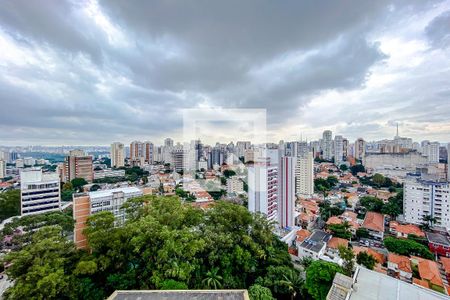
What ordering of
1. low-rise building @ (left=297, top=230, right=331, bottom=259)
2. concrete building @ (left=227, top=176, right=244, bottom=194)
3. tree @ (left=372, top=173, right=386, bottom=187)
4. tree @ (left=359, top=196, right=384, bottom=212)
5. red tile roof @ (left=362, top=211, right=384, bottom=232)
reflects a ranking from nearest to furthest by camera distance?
low-rise building @ (left=297, top=230, right=331, bottom=259) → red tile roof @ (left=362, top=211, right=384, bottom=232) → tree @ (left=359, top=196, right=384, bottom=212) → concrete building @ (left=227, top=176, right=244, bottom=194) → tree @ (left=372, top=173, right=386, bottom=187)

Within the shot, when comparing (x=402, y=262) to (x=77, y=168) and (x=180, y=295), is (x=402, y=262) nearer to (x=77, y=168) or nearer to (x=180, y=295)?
(x=180, y=295)

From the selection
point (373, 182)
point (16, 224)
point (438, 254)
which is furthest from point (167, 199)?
point (373, 182)

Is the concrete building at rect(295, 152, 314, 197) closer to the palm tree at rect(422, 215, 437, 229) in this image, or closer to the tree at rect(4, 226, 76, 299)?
the palm tree at rect(422, 215, 437, 229)

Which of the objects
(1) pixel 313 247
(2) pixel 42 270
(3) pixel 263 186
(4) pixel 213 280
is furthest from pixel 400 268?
(2) pixel 42 270

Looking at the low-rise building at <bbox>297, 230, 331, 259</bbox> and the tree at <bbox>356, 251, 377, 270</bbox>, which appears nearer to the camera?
the tree at <bbox>356, 251, 377, 270</bbox>

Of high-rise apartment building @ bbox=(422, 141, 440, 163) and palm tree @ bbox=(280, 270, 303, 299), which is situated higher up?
high-rise apartment building @ bbox=(422, 141, 440, 163)

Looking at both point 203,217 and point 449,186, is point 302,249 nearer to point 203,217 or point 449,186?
point 203,217

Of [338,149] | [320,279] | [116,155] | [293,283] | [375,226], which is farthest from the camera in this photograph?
[338,149]

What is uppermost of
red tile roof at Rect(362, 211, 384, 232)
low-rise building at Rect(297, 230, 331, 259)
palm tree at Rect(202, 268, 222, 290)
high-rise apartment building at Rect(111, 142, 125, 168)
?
high-rise apartment building at Rect(111, 142, 125, 168)

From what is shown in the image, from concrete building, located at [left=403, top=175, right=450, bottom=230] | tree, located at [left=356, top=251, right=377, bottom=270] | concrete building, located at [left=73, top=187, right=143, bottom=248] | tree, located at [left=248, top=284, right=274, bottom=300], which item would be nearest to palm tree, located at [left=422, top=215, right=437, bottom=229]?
concrete building, located at [left=403, top=175, right=450, bottom=230]
